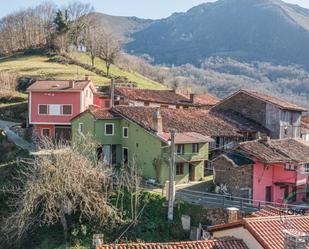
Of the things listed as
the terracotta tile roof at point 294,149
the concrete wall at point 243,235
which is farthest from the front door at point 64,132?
the concrete wall at point 243,235

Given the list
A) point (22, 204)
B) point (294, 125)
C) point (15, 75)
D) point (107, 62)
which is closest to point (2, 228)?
point (22, 204)

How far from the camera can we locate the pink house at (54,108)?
50.2 meters

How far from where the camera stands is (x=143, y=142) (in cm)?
4041

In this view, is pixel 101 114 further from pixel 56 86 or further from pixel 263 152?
pixel 263 152

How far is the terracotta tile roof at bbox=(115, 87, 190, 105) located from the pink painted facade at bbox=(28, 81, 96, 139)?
30.0 feet

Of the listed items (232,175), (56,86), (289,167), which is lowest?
(232,175)

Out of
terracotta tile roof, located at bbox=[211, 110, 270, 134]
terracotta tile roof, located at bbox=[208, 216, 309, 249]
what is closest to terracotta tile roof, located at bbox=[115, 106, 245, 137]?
terracotta tile roof, located at bbox=[211, 110, 270, 134]

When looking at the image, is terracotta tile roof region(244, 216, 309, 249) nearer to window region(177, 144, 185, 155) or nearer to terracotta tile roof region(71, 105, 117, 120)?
window region(177, 144, 185, 155)

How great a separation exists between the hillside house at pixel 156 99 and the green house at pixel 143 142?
11076mm

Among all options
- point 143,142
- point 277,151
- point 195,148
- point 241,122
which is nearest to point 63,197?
point 143,142

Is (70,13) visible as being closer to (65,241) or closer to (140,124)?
(140,124)

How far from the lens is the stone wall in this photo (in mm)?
35656

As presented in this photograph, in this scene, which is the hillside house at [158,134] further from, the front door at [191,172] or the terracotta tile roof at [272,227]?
the terracotta tile roof at [272,227]

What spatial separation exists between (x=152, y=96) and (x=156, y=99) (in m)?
0.94
